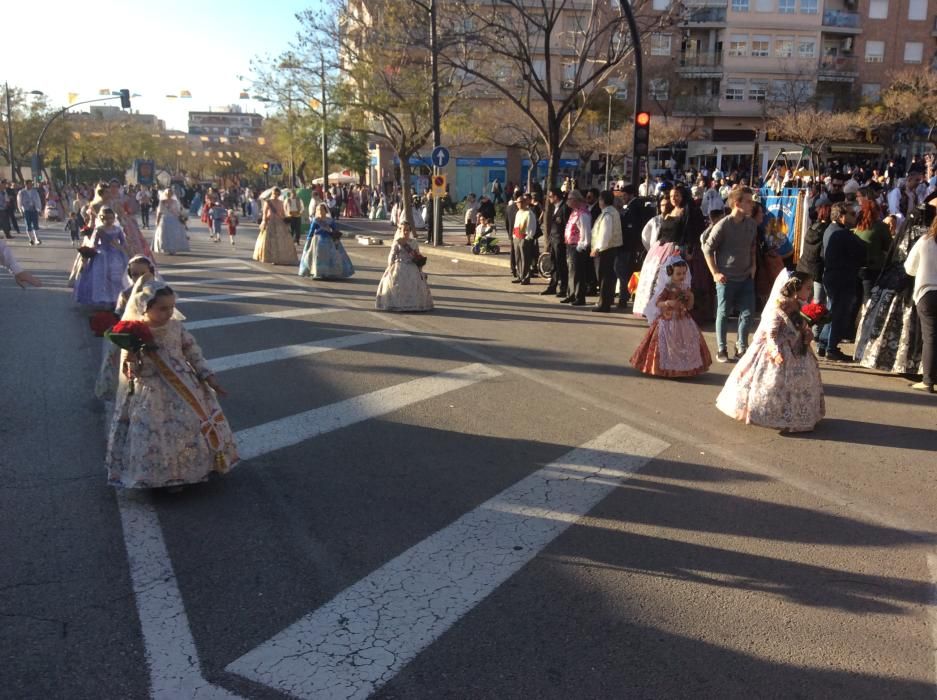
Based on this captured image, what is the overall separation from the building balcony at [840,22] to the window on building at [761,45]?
12.1ft

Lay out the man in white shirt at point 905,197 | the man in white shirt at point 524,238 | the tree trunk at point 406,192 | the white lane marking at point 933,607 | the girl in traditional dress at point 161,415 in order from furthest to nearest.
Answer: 1. the tree trunk at point 406,192
2. the man in white shirt at point 524,238
3. the man in white shirt at point 905,197
4. the girl in traditional dress at point 161,415
5. the white lane marking at point 933,607

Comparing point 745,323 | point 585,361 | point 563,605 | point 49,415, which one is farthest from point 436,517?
point 745,323

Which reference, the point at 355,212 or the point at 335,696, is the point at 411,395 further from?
the point at 355,212

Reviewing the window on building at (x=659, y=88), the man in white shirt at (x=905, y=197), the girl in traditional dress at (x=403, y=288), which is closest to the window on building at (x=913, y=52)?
the window on building at (x=659, y=88)

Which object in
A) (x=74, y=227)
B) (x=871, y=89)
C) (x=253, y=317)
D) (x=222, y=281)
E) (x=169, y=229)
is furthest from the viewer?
(x=871, y=89)

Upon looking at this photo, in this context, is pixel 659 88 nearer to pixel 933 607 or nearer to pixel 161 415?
pixel 161 415

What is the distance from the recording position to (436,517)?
16.1 feet

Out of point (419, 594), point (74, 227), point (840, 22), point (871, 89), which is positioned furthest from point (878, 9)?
point (419, 594)

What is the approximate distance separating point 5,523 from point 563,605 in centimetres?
330

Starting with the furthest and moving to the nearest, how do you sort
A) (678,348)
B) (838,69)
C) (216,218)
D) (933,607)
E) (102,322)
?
1. (838,69)
2. (216,218)
3. (678,348)
4. (102,322)
5. (933,607)

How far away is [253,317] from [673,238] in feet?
19.6

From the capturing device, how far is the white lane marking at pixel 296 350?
29.2 ft

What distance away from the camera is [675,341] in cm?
838

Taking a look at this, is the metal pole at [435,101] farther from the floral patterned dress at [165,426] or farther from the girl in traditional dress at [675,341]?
the floral patterned dress at [165,426]
